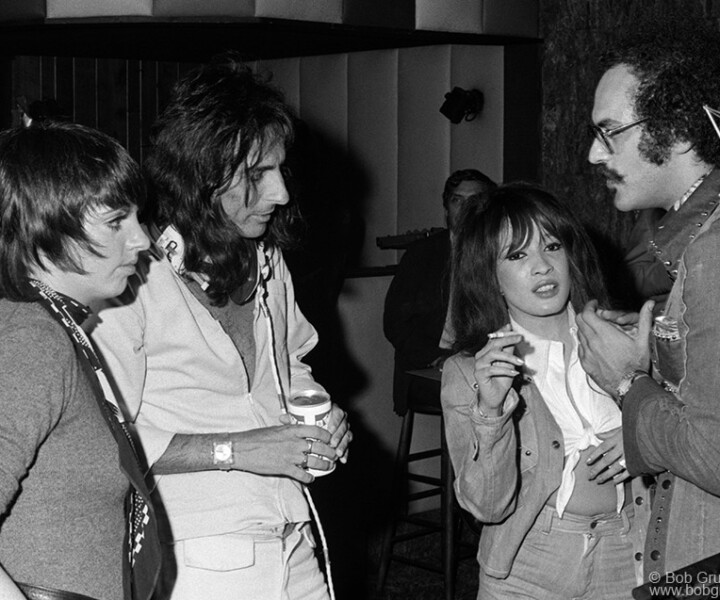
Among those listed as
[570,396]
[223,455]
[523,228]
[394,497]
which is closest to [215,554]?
[223,455]

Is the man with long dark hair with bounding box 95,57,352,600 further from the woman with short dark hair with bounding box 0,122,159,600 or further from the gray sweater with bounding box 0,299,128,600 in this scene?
the gray sweater with bounding box 0,299,128,600

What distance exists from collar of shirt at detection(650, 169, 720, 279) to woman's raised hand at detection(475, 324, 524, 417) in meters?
0.33

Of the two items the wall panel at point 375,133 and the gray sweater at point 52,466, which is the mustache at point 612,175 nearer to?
the gray sweater at point 52,466

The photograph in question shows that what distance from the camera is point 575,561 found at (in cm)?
201

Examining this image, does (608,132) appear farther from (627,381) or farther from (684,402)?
(684,402)

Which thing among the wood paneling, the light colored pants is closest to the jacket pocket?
the light colored pants

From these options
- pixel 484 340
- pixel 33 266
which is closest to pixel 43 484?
pixel 33 266

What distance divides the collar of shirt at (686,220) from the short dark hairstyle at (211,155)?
0.76m

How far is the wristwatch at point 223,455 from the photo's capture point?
172 centimetres

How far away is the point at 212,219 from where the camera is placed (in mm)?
1881

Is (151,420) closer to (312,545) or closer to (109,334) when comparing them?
(109,334)

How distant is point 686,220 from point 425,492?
2764mm

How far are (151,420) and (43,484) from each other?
18.6 inches

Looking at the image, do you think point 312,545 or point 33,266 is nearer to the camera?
point 33,266
